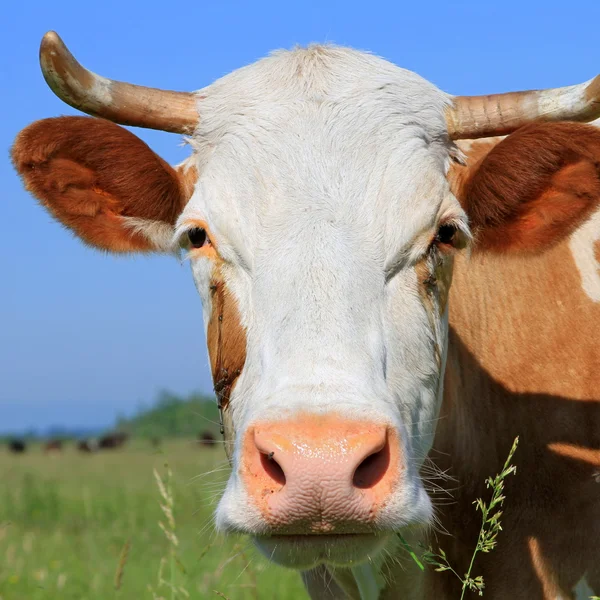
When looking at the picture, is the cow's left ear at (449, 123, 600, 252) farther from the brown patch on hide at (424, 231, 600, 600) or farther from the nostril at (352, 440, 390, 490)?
the nostril at (352, 440, 390, 490)

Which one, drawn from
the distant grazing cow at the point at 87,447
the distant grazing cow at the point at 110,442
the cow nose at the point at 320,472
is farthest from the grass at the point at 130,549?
the distant grazing cow at the point at 110,442

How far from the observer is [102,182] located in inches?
167

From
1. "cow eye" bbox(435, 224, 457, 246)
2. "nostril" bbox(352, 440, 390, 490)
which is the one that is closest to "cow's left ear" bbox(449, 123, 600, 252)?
"cow eye" bbox(435, 224, 457, 246)

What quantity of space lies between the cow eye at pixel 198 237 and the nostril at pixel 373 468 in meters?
1.24

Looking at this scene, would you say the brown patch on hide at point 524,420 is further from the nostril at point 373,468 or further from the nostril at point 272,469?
the nostril at point 272,469

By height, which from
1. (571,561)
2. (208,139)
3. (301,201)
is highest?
(208,139)

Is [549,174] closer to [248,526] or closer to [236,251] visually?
[236,251]

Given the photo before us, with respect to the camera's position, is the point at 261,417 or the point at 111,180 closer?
the point at 261,417

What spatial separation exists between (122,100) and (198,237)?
0.70 m

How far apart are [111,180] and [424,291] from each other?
143 cm

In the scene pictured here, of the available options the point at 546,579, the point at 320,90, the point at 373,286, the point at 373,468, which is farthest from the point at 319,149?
the point at 546,579

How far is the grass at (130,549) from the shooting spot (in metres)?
5.20

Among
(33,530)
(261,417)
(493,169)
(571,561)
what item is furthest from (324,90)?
(33,530)

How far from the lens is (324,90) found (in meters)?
3.93
